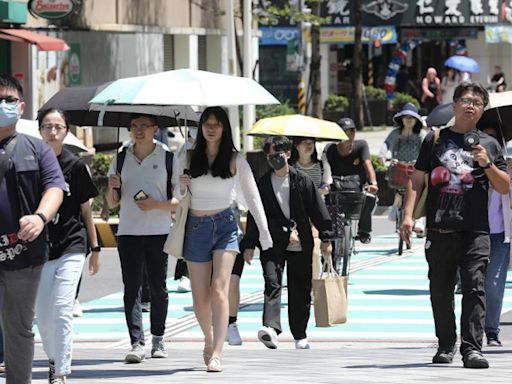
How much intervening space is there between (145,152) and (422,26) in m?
45.2

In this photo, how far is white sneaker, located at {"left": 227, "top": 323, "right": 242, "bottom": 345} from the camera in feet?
42.5

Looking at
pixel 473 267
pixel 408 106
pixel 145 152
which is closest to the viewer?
pixel 473 267

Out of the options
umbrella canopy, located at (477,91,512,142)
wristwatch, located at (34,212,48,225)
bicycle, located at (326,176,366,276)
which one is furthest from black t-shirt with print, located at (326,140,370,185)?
wristwatch, located at (34,212,48,225)

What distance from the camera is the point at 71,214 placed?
1034cm

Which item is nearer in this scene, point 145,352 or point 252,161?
point 145,352

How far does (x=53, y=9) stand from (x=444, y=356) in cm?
1894

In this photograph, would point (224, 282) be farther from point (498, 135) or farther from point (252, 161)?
point (252, 161)

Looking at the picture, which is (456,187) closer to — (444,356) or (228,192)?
(444,356)

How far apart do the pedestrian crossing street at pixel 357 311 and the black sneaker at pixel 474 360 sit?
302 centimetres

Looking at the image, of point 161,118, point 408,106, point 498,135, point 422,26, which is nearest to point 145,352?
point 161,118

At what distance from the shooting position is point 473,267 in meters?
10.3

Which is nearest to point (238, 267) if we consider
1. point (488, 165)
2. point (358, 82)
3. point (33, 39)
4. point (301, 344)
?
point (301, 344)

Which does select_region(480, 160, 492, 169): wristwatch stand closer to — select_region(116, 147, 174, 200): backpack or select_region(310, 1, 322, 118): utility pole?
select_region(116, 147, 174, 200): backpack

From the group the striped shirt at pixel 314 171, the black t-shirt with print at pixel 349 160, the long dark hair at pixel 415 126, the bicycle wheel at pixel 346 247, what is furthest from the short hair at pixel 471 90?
the long dark hair at pixel 415 126
